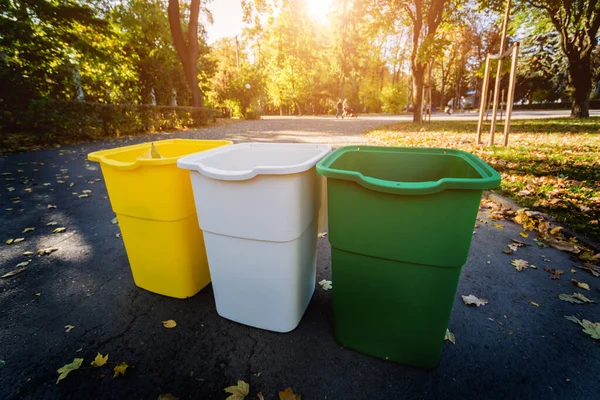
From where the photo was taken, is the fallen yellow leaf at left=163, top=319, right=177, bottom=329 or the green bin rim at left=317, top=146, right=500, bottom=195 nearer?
the green bin rim at left=317, top=146, right=500, bottom=195

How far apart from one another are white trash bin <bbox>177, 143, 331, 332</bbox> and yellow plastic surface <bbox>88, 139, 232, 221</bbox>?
0.17 meters

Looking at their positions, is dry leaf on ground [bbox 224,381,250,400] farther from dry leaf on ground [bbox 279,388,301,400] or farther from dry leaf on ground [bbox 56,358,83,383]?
dry leaf on ground [bbox 56,358,83,383]

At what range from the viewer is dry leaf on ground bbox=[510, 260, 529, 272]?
2.54 metres

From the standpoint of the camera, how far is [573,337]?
1.81m

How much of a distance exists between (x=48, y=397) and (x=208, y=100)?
105 feet

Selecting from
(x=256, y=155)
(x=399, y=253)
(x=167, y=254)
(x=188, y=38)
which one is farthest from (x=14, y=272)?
(x=188, y=38)

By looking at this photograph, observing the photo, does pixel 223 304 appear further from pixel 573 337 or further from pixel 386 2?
pixel 386 2

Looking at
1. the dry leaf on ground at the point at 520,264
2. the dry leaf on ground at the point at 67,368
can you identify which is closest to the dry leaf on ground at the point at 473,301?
the dry leaf on ground at the point at 520,264

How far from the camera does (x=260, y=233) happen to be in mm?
1610

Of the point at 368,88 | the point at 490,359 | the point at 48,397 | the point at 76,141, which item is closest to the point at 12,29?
the point at 76,141

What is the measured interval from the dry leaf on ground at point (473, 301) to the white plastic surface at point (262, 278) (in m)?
1.25

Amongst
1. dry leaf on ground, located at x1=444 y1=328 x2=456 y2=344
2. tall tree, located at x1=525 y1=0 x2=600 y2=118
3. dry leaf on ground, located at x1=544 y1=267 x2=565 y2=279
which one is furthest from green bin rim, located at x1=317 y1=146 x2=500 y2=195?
tall tree, located at x1=525 y1=0 x2=600 y2=118

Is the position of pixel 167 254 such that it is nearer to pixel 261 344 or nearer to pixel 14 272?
pixel 261 344

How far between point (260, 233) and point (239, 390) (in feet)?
2.73
